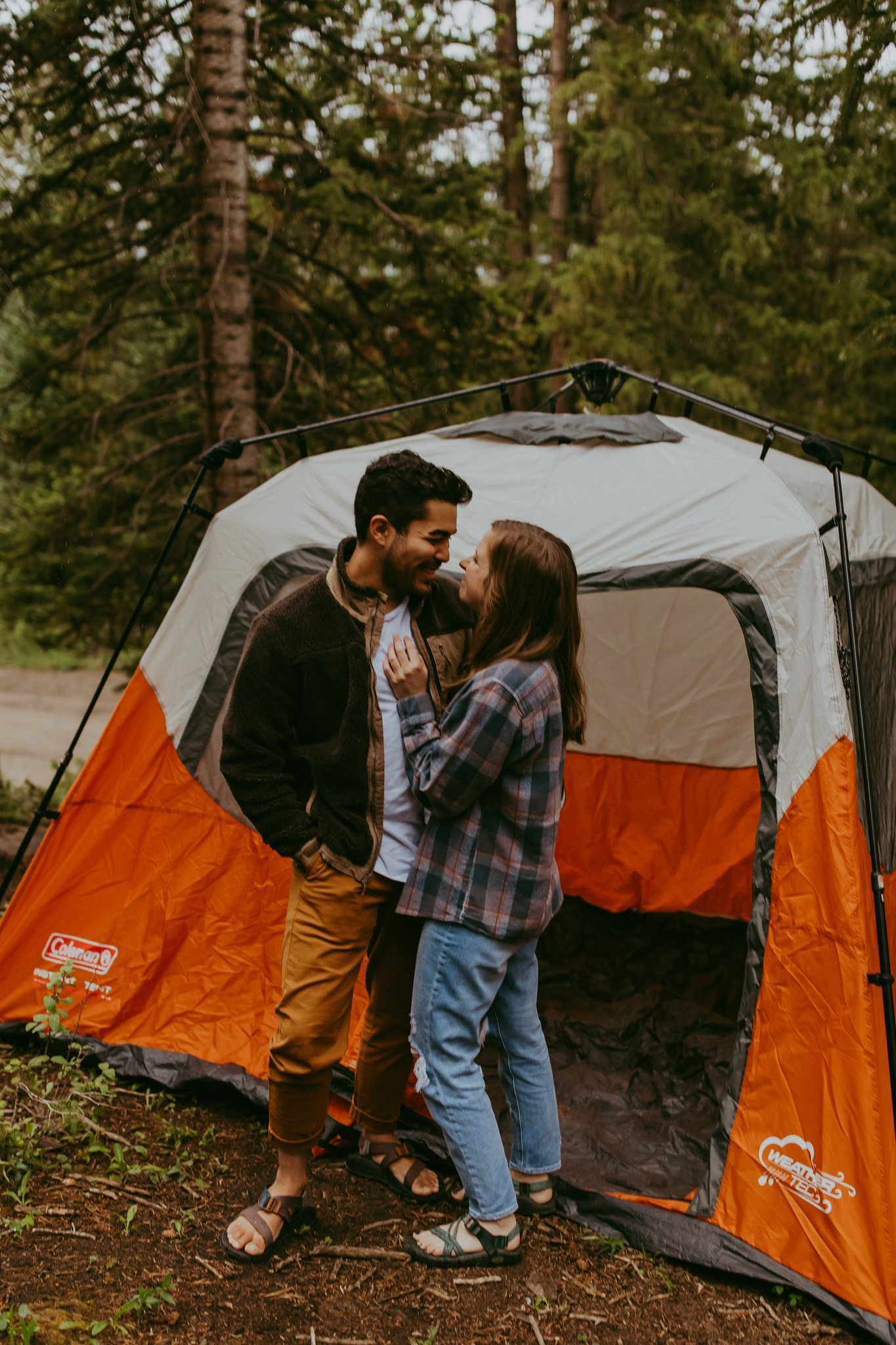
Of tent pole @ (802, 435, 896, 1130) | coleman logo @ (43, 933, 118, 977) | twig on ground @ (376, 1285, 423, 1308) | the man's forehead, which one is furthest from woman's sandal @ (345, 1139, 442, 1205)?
the man's forehead

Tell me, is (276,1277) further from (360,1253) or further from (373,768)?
(373,768)

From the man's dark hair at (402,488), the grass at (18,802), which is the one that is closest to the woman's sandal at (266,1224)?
the man's dark hair at (402,488)

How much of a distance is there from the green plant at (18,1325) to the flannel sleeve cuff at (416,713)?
53.2 inches

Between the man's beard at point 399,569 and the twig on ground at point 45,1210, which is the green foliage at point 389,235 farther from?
the twig on ground at point 45,1210

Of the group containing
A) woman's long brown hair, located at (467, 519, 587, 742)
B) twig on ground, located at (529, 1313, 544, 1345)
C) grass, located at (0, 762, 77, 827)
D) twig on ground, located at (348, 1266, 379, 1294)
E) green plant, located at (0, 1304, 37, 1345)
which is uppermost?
woman's long brown hair, located at (467, 519, 587, 742)

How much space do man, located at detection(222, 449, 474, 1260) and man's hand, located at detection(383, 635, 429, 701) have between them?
8 centimetres

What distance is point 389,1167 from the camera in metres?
2.78

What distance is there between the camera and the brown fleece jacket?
2377 millimetres

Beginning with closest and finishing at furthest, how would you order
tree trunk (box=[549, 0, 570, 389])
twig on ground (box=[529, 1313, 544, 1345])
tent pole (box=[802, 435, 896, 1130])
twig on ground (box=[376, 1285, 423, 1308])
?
twig on ground (box=[529, 1313, 544, 1345]) < twig on ground (box=[376, 1285, 423, 1308]) < tent pole (box=[802, 435, 896, 1130]) < tree trunk (box=[549, 0, 570, 389])

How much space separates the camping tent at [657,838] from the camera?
249cm

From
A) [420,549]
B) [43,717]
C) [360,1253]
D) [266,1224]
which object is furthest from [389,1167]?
[43,717]

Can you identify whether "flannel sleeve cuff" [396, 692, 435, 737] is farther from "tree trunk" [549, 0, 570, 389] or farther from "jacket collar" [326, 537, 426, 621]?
"tree trunk" [549, 0, 570, 389]

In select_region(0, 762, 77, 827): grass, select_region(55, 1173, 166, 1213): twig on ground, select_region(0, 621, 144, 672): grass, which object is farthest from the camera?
select_region(0, 621, 144, 672): grass

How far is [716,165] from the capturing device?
7211 mm
